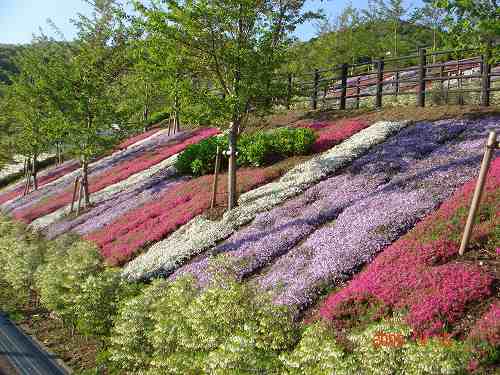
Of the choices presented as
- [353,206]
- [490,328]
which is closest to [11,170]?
[353,206]

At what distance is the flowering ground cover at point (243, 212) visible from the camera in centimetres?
1698

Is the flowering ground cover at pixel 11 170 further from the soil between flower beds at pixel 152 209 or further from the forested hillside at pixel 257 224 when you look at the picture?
the soil between flower beds at pixel 152 209

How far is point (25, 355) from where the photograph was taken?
47.0 feet

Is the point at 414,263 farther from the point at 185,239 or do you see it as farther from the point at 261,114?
the point at 261,114

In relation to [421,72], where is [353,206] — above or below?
below

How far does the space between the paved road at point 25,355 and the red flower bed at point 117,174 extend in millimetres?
16386

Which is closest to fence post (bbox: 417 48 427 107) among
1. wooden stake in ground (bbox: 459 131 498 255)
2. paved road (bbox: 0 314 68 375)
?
wooden stake in ground (bbox: 459 131 498 255)

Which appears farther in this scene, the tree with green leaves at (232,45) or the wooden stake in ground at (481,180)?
the tree with green leaves at (232,45)

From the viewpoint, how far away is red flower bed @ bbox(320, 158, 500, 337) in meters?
8.63

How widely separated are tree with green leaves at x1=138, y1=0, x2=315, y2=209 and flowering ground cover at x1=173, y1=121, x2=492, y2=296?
388 cm

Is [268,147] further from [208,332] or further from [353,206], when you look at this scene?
[208,332]

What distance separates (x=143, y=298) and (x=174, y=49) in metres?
10.5

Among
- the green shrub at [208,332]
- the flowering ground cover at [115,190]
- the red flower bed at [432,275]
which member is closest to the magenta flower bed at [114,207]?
the flowering ground cover at [115,190]

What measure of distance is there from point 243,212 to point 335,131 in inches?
352
